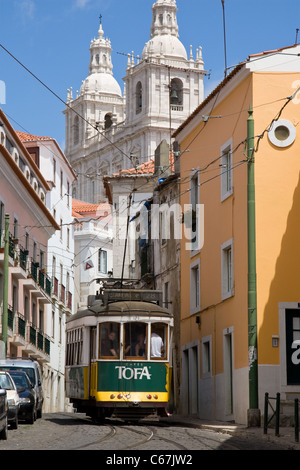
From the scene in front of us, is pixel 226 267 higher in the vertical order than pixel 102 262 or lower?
lower

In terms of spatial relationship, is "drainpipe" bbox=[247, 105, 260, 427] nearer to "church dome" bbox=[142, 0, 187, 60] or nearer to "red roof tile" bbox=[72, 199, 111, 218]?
"red roof tile" bbox=[72, 199, 111, 218]

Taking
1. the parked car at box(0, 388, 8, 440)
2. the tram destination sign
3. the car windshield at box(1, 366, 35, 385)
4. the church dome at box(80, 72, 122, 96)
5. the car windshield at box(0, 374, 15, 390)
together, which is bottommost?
the parked car at box(0, 388, 8, 440)

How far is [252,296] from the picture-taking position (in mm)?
22453

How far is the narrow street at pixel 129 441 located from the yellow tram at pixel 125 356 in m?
1.39

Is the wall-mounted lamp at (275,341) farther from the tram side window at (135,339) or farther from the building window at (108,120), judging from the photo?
the building window at (108,120)

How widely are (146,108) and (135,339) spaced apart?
88.4 m

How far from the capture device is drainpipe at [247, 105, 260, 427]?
874 inches

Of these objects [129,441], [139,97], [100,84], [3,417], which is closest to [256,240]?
[129,441]

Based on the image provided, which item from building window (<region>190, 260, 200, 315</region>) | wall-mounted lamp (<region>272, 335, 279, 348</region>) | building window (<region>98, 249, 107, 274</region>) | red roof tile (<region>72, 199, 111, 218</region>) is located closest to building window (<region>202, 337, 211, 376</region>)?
building window (<region>190, 260, 200, 315</region>)

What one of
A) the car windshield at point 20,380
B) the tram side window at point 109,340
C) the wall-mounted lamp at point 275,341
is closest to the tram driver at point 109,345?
the tram side window at point 109,340

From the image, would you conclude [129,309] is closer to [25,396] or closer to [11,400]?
[25,396]

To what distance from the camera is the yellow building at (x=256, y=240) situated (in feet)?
79.3

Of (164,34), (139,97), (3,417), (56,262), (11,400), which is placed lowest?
(3,417)
